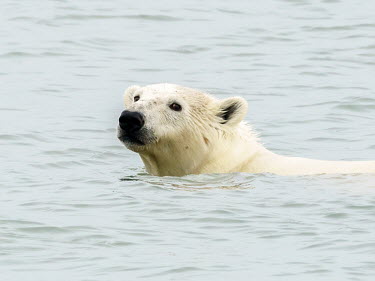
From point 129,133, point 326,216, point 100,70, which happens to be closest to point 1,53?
point 100,70

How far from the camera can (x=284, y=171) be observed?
14031mm

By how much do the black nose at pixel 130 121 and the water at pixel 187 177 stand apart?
68 centimetres

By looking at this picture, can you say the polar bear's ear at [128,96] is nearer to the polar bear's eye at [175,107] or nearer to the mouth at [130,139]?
the polar bear's eye at [175,107]

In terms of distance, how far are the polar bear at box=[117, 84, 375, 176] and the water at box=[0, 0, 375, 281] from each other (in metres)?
0.24

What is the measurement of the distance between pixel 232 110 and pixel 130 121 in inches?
56.5

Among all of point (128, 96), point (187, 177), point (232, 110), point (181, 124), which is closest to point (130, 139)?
point (181, 124)

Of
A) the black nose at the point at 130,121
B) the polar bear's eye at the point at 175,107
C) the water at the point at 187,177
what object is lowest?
the water at the point at 187,177

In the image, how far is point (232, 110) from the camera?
14359mm

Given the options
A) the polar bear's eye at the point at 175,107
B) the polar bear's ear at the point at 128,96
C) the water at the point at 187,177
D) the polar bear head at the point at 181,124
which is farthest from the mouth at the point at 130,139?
the polar bear's ear at the point at 128,96

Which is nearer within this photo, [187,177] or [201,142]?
[187,177]

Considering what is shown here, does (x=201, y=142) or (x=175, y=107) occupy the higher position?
(x=175, y=107)

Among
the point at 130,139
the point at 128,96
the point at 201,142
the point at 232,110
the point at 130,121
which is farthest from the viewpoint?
the point at 128,96

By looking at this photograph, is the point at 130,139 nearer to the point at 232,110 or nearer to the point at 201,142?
the point at 201,142

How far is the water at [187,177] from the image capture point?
10719mm
